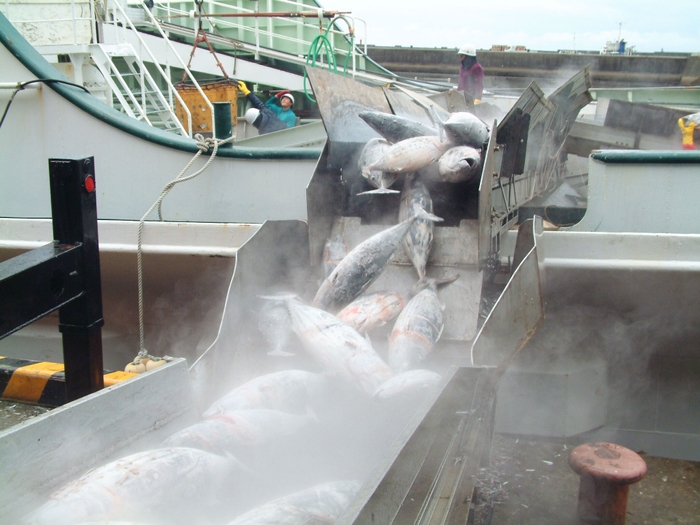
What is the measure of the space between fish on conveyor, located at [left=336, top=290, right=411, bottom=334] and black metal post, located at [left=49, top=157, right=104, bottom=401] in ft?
4.28

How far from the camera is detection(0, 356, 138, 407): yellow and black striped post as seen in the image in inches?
131

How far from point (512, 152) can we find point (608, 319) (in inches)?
50.8

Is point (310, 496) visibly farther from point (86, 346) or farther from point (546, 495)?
point (546, 495)

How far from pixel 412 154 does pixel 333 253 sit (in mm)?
788

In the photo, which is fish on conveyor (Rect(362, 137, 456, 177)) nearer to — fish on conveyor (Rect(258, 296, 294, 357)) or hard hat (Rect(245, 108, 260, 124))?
fish on conveyor (Rect(258, 296, 294, 357))

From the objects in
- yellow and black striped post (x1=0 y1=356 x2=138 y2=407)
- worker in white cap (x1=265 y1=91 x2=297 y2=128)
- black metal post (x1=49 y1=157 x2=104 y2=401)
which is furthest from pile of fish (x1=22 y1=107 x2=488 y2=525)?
worker in white cap (x1=265 y1=91 x2=297 y2=128)

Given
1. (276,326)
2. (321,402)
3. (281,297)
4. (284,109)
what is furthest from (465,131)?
(284,109)

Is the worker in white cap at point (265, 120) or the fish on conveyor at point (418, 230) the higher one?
the worker in white cap at point (265, 120)

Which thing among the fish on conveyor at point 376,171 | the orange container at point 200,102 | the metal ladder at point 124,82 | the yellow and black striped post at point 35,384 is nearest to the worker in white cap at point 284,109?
the orange container at point 200,102

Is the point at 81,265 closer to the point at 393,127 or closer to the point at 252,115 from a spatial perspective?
the point at 393,127

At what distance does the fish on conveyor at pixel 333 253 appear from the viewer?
11.7 ft

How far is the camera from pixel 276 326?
3.08m

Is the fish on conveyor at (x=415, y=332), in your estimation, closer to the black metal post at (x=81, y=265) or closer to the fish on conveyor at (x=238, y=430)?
the fish on conveyor at (x=238, y=430)

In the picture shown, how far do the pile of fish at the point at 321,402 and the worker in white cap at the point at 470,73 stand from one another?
16.2 ft
